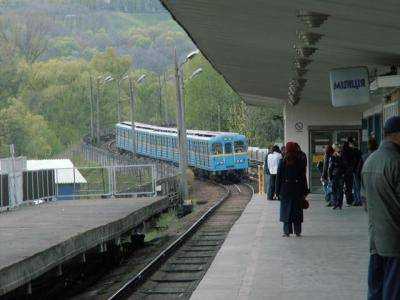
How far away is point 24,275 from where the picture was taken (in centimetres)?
Result: 1130

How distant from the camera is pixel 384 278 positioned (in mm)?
7168

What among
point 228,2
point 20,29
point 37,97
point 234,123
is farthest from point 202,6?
point 20,29

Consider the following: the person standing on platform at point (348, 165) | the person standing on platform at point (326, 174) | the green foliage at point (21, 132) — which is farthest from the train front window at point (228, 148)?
the green foliage at point (21, 132)

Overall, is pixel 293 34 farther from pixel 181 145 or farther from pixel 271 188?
pixel 181 145

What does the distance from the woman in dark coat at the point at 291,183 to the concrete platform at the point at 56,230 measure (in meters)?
3.18

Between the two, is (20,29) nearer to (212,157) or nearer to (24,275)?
(212,157)

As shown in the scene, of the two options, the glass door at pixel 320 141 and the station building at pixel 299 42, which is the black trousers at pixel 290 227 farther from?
the glass door at pixel 320 141

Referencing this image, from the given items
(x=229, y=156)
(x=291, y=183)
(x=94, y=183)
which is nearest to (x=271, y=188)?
(x=94, y=183)

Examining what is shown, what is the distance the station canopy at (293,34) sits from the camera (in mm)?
10484

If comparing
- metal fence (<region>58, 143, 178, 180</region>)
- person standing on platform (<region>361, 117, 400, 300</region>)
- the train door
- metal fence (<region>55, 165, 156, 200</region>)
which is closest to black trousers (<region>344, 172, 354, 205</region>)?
metal fence (<region>55, 165, 156, 200</region>)

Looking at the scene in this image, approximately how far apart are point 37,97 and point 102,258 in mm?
98994

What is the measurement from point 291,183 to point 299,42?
2.70 m

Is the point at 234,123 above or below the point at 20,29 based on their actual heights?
below

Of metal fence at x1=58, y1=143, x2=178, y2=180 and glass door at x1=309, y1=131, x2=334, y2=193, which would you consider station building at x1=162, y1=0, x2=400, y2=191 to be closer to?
glass door at x1=309, y1=131, x2=334, y2=193
